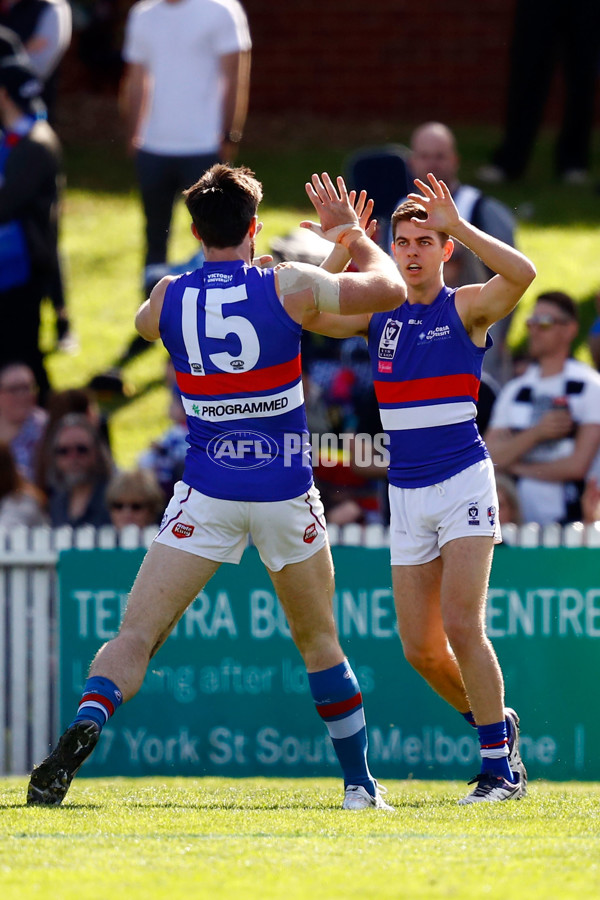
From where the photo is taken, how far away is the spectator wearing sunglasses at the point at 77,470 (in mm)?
9578

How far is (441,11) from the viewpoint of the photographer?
19.8 metres

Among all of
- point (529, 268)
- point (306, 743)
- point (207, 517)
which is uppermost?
point (529, 268)

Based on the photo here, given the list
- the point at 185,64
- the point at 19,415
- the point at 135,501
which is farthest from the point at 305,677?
the point at 185,64

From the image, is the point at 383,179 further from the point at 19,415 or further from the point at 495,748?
the point at 495,748

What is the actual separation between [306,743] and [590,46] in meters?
9.65

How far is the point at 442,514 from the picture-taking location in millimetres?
5930

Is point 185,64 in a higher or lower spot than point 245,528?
higher

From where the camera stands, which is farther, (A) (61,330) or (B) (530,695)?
(A) (61,330)

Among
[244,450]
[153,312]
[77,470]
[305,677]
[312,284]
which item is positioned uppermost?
[312,284]

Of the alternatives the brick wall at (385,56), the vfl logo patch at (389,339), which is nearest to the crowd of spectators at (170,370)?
the vfl logo patch at (389,339)

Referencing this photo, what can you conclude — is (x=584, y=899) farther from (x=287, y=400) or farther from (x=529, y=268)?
(x=529, y=268)

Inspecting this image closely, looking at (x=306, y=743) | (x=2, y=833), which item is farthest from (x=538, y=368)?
(x=2, y=833)

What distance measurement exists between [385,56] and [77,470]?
39.3 feet

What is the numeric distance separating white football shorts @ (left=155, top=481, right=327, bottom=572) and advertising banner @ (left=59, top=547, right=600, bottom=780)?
273 centimetres
